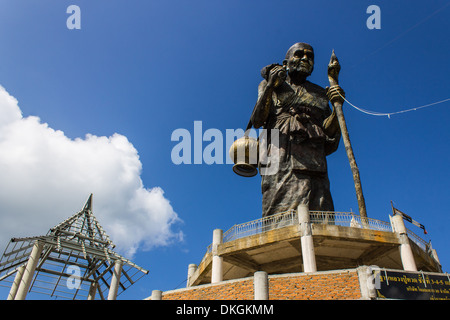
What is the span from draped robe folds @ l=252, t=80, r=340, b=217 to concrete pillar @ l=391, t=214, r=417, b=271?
4.69 m

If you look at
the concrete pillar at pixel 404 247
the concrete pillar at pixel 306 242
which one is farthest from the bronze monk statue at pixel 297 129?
the concrete pillar at pixel 404 247

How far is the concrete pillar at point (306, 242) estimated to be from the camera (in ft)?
53.1

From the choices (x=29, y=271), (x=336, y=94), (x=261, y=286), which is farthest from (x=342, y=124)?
(x=29, y=271)

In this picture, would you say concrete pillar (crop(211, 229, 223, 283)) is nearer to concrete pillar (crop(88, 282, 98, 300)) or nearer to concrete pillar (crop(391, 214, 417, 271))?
concrete pillar (crop(391, 214, 417, 271))

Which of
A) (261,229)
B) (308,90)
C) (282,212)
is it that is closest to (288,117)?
(308,90)

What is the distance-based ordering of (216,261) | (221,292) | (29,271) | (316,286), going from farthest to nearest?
(29,271) → (216,261) → (221,292) → (316,286)

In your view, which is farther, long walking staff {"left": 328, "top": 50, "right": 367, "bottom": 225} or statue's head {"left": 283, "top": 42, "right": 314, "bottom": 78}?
statue's head {"left": 283, "top": 42, "right": 314, "bottom": 78}

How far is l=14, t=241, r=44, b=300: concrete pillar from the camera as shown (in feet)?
67.2

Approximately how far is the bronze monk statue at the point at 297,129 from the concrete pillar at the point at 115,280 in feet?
33.5

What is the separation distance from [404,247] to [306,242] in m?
4.96

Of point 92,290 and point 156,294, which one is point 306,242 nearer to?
point 156,294

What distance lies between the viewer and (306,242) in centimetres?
1709

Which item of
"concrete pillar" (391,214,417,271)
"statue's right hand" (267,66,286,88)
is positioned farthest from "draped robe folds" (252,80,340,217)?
"concrete pillar" (391,214,417,271)
